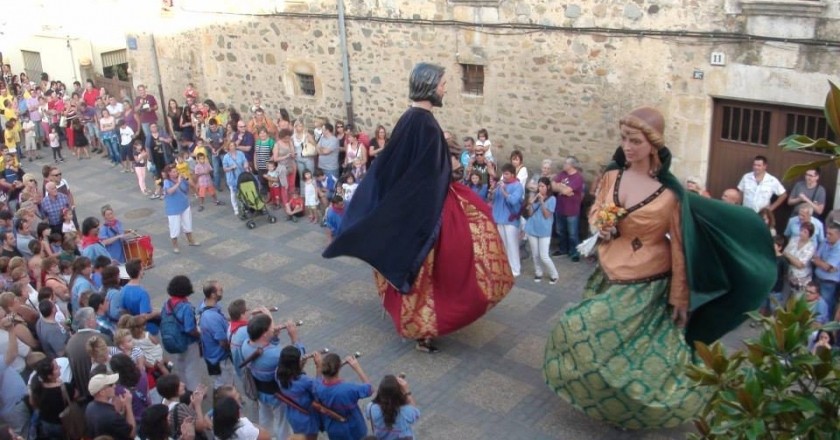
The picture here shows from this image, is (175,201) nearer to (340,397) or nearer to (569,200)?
(569,200)

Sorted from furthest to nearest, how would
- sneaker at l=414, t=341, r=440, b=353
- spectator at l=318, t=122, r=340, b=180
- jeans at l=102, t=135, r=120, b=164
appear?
jeans at l=102, t=135, r=120, b=164
spectator at l=318, t=122, r=340, b=180
sneaker at l=414, t=341, r=440, b=353

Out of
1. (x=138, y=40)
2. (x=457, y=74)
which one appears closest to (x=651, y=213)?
(x=457, y=74)

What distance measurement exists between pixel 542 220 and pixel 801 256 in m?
2.80

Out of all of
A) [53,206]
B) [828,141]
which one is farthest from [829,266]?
[53,206]

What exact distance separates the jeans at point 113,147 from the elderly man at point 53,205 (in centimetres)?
594

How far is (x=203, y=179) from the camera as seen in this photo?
13.6 meters

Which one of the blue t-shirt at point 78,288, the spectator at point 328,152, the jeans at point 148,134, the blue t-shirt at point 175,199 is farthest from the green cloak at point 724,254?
the jeans at point 148,134

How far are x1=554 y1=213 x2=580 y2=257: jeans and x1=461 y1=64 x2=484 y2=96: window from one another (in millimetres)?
2709

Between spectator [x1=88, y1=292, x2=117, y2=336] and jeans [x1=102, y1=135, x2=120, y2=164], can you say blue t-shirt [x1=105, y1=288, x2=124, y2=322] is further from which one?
jeans [x1=102, y1=135, x2=120, y2=164]

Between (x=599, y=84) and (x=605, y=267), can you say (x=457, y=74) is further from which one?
(x=605, y=267)

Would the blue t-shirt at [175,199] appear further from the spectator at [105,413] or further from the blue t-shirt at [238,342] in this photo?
the spectator at [105,413]

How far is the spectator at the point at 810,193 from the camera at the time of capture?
362 inches

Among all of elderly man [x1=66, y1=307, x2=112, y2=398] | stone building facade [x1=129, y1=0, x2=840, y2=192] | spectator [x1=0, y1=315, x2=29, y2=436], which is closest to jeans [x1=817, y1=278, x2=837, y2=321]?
stone building facade [x1=129, y1=0, x2=840, y2=192]

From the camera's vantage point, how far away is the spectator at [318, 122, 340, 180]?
521 inches
